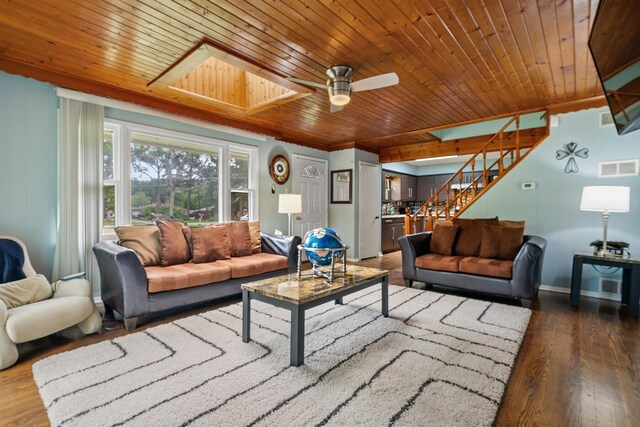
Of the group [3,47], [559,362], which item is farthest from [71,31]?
[559,362]

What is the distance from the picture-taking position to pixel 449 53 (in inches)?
109

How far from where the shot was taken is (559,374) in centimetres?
204

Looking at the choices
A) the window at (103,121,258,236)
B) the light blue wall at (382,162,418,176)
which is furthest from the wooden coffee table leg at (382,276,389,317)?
the light blue wall at (382,162,418,176)

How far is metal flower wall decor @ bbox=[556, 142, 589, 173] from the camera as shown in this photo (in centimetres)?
394

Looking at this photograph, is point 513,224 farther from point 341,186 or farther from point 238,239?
point 238,239

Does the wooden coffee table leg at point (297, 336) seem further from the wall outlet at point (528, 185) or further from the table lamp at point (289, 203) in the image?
the wall outlet at point (528, 185)

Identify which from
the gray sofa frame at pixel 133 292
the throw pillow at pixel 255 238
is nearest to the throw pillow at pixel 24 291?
the gray sofa frame at pixel 133 292

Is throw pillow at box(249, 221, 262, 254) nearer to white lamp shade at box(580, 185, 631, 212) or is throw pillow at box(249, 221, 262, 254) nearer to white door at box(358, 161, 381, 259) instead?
white door at box(358, 161, 381, 259)

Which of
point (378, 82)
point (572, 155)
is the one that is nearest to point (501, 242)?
point (572, 155)

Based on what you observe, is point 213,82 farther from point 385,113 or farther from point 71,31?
point 385,113

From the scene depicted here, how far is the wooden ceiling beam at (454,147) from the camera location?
17.0ft

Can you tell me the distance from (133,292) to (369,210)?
194 inches

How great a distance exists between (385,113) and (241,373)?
12.3ft

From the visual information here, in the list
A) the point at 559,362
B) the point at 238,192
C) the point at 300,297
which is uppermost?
the point at 238,192
